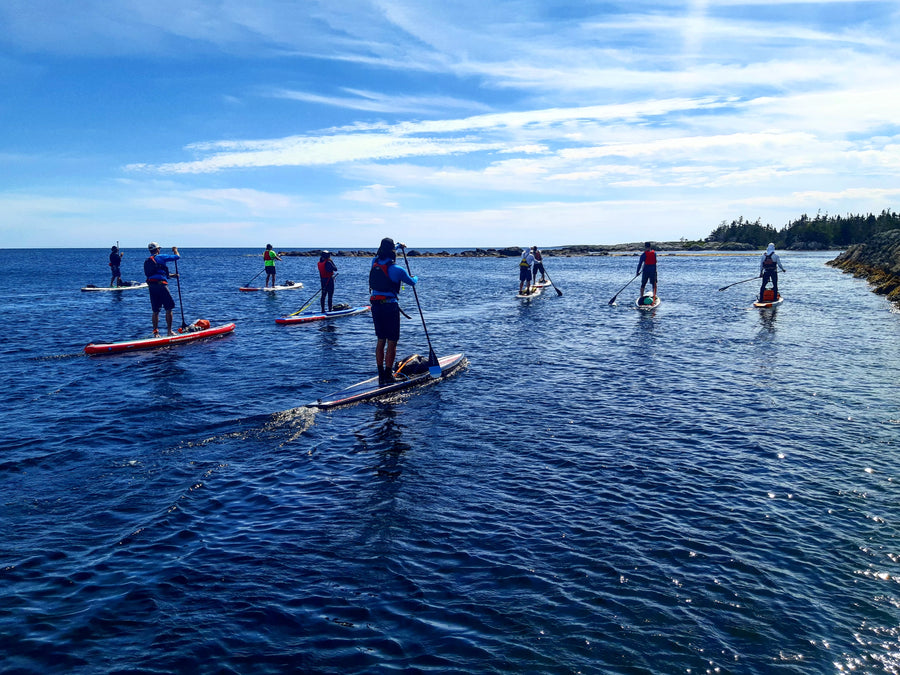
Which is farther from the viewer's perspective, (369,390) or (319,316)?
(319,316)

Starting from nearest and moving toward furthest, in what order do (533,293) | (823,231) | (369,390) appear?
(369,390) < (533,293) < (823,231)

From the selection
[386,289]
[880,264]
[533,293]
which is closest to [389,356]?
[386,289]

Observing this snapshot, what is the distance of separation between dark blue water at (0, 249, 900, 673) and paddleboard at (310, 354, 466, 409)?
1.36 ft

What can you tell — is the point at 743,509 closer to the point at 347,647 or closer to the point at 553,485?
the point at 553,485

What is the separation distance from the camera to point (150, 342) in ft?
69.3

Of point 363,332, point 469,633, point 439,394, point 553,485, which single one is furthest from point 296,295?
point 469,633

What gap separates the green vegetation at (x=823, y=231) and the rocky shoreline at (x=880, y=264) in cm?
5020

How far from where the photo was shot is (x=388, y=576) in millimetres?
6566

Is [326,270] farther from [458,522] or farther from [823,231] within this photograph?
[823,231]

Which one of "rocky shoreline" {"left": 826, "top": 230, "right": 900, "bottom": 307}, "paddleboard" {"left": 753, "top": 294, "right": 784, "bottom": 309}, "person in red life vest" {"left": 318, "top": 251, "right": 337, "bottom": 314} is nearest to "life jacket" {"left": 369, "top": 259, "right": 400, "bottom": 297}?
"person in red life vest" {"left": 318, "top": 251, "right": 337, "bottom": 314}

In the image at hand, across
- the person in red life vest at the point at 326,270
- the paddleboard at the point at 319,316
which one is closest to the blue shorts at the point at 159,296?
the paddleboard at the point at 319,316

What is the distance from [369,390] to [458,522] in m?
7.02

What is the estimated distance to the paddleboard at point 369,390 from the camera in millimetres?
13586

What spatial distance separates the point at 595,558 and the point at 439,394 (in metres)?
8.28
